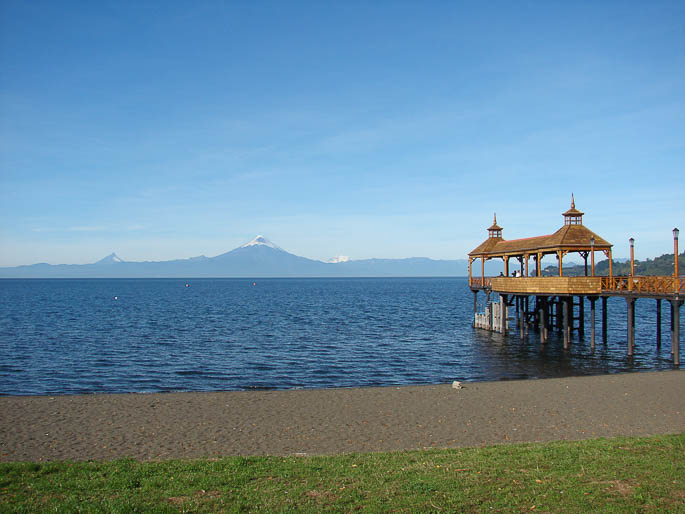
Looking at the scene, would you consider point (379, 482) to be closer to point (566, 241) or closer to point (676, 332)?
point (676, 332)

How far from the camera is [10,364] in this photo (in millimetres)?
31516

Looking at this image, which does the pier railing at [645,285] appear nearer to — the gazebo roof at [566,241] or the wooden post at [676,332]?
the wooden post at [676,332]

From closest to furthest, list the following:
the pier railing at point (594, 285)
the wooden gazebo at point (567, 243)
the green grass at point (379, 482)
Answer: the green grass at point (379, 482), the pier railing at point (594, 285), the wooden gazebo at point (567, 243)

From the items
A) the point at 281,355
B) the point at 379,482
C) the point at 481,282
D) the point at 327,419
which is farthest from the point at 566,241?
the point at 379,482

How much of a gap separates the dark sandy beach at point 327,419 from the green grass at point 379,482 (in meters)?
1.90

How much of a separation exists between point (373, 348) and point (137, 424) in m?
23.4

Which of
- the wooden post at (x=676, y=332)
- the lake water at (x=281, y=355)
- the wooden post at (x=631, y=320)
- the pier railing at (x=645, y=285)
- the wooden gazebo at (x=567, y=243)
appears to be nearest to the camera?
the lake water at (x=281, y=355)

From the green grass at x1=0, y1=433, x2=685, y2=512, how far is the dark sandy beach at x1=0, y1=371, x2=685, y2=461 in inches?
75.0

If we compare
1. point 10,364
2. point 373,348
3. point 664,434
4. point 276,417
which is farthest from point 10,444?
point 373,348

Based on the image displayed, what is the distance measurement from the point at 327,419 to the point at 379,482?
283 inches

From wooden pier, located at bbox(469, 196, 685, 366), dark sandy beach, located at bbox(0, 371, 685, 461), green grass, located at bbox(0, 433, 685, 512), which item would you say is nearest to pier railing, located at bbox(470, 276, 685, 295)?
wooden pier, located at bbox(469, 196, 685, 366)

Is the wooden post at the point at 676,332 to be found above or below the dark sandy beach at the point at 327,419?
above

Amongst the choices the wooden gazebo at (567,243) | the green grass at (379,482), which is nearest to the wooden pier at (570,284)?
the wooden gazebo at (567,243)

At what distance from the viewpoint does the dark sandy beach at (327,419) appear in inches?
543
